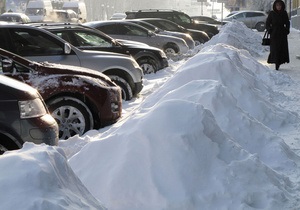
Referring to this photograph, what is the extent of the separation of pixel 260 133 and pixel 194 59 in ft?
12.3

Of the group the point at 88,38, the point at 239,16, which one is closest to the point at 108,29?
the point at 88,38

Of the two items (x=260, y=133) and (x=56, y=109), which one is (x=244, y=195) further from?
(x=56, y=109)

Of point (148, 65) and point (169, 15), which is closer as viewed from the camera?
point (148, 65)

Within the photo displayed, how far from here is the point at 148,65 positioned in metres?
15.8

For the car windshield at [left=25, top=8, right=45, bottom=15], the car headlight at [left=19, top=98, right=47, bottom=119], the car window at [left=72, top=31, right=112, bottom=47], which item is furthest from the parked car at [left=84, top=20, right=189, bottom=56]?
the car windshield at [left=25, top=8, right=45, bottom=15]

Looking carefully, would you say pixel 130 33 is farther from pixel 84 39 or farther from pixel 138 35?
pixel 84 39

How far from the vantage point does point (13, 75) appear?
791 cm

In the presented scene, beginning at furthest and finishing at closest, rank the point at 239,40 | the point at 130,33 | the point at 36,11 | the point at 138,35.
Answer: the point at 36,11
the point at 239,40
the point at 138,35
the point at 130,33

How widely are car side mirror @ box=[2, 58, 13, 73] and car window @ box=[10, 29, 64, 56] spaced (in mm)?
2147

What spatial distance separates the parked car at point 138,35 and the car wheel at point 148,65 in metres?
3.01

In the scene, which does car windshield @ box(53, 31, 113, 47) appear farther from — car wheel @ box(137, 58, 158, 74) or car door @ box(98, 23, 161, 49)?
car door @ box(98, 23, 161, 49)

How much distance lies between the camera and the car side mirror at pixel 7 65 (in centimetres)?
768

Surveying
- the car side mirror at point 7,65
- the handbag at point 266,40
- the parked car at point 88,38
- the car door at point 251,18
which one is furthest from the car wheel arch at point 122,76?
the car door at point 251,18

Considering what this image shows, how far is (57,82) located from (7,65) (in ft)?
2.45
